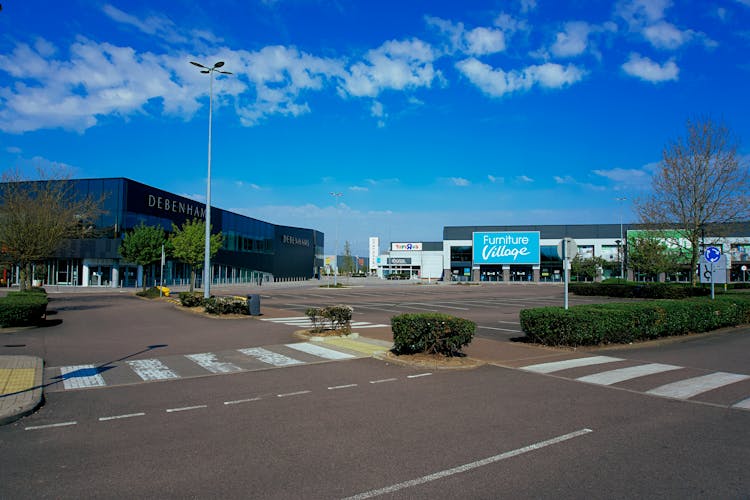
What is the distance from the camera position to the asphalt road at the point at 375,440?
4.33 metres

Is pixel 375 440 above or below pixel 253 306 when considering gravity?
below

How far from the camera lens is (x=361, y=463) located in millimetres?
4855

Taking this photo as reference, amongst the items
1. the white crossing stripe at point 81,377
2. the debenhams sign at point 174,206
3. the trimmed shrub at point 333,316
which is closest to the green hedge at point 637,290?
the trimmed shrub at point 333,316

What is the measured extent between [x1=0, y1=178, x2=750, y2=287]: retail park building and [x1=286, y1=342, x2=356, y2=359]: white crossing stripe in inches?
1298

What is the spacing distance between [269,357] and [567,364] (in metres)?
6.45

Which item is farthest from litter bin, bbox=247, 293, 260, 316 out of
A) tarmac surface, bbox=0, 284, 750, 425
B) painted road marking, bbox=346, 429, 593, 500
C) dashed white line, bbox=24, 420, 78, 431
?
painted road marking, bbox=346, 429, 593, 500

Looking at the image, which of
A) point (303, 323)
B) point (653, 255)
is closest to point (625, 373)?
point (303, 323)

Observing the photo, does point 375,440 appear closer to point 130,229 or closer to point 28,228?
point 28,228

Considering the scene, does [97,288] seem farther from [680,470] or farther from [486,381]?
[680,470]

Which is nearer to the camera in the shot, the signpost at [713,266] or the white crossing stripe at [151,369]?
the white crossing stripe at [151,369]

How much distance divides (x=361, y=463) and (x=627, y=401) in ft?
15.2

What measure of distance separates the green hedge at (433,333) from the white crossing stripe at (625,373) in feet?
7.94

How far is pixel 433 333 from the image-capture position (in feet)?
33.9

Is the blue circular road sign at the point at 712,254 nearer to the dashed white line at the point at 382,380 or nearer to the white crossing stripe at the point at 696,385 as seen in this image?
the white crossing stripe at the point at 696,385
